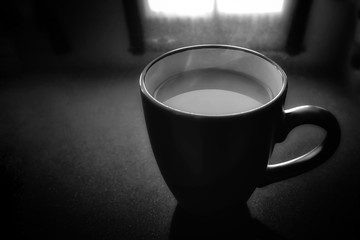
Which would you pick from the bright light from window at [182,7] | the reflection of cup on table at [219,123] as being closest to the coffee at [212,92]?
the reflection of cup on table at [219,123]

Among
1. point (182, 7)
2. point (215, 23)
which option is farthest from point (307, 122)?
point (182, 7)

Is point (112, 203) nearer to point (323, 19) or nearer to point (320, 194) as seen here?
point (320, 194)

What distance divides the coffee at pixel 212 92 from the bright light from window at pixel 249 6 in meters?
0.48

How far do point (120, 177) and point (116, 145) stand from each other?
0.07 m

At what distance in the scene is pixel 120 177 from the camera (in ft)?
1.36

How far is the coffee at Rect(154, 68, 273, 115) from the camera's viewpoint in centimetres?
36

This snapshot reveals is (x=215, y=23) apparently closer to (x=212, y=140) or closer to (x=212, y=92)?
(x=212, y=92)

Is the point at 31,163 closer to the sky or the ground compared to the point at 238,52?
closer to the ground

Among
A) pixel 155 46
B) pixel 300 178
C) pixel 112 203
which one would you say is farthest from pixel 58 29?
pixel 300 178

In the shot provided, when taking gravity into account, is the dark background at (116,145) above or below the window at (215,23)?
below

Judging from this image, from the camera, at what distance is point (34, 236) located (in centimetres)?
35

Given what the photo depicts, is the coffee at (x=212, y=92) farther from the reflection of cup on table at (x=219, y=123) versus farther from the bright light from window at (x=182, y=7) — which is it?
the bright light from window at (x=182, y=7)

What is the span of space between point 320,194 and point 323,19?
56 centimetres

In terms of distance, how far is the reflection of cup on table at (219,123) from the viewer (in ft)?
0.89
